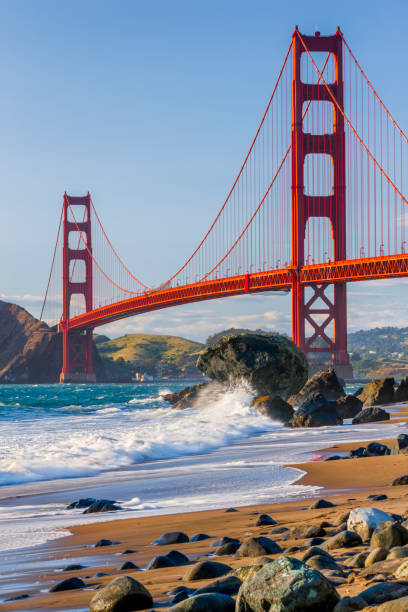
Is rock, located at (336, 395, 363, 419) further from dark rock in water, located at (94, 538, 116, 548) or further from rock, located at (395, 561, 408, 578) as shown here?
rock, located at (395, 561, 408, 578)

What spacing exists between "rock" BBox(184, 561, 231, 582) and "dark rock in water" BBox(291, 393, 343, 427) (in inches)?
551

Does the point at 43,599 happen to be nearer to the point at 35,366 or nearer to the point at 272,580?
the point at 272,580

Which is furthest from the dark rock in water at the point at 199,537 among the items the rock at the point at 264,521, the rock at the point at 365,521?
the rock at the point at 365,521

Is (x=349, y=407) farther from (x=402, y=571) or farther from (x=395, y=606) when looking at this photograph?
(x=395, y=606)

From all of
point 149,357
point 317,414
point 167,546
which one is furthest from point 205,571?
point 149,357

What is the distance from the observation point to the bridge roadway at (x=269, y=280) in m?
39.7

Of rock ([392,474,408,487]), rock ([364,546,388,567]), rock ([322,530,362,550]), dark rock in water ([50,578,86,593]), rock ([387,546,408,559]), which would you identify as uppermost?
rock ([387,546,408,559])

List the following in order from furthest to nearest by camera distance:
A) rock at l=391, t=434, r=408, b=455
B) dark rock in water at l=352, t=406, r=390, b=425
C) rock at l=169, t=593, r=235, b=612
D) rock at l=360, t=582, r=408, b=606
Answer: dark rock in water at l=352, t=406, r=390, b=425
rock at l=391, t=434, r=408, b=455
rock at l=169, t=593, r=235, b=612
rock at l=360, t=582, r=408, b=606

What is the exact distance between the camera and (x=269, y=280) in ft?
153

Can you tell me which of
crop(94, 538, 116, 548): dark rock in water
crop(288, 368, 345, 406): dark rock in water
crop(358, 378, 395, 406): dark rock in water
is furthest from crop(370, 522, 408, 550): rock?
crop(288, 368, 345, 406): dark rock in water

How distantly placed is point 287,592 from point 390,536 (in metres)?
1.26

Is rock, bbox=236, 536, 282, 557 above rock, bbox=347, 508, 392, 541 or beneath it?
beneath

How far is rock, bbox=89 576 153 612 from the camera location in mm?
3238

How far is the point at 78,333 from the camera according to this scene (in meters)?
78.9
